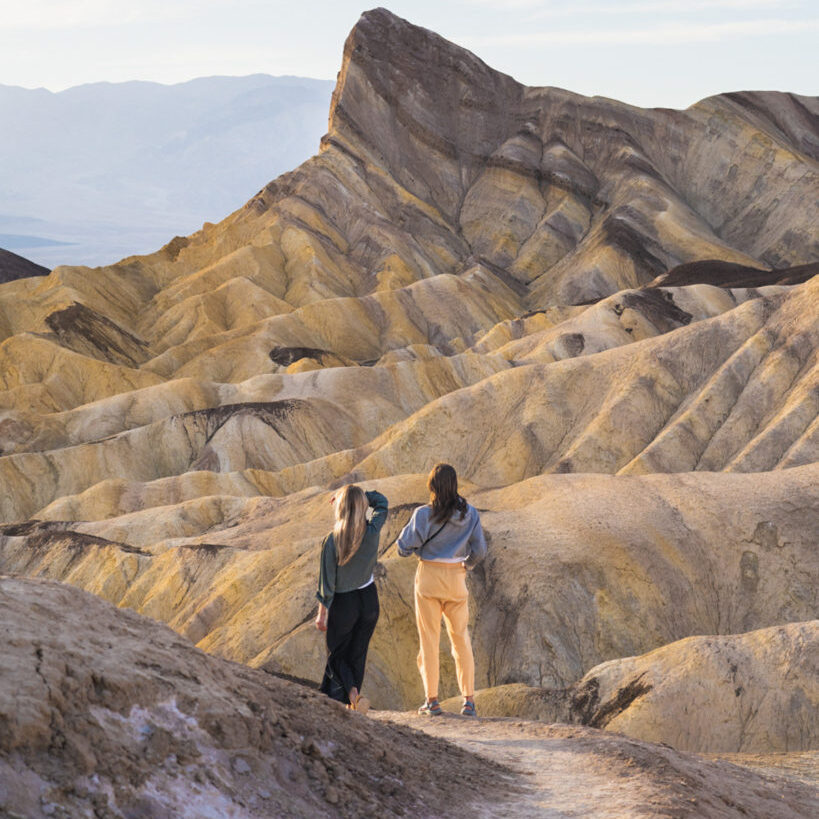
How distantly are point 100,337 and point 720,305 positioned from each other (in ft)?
107

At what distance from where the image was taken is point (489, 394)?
38.5 meters

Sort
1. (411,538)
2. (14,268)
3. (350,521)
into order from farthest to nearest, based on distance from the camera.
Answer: (14,268) → (411,538) → (350,521)

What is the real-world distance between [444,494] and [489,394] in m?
30.1

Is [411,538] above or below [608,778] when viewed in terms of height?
above

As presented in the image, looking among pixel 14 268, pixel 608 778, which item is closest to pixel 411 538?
pixel 608 778

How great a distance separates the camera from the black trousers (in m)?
8.26

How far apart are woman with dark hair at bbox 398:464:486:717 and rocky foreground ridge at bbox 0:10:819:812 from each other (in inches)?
230

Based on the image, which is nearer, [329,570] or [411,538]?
[329,570]

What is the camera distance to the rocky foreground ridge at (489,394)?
19766 mm

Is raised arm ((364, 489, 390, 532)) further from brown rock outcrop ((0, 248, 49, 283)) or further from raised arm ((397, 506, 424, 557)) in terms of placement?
brown rock outcrop ((0, 248, 49, 283))

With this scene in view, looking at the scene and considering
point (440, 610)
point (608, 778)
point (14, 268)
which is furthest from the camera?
point (14, 268)

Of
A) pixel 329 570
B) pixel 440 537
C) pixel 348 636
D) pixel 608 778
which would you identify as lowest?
pixel 608 778

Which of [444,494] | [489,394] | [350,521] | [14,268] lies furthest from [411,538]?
[14,268]

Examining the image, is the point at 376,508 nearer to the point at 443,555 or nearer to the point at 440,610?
the point at 443,555
